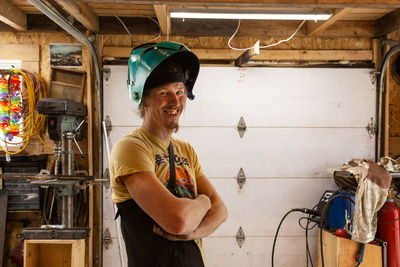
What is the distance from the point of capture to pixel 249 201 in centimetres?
397

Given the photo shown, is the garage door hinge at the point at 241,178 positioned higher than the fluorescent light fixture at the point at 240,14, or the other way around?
the fluorescent light fixture at the point at 240,14

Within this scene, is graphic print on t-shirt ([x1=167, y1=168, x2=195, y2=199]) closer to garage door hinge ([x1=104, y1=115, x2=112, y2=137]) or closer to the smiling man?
the smiling man

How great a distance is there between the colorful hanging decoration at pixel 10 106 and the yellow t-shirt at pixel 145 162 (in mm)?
2789

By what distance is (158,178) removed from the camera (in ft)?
4.67

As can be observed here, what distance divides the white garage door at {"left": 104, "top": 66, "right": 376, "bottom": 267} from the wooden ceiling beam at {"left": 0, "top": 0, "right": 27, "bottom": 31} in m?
1.17

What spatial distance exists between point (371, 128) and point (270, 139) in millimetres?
1234

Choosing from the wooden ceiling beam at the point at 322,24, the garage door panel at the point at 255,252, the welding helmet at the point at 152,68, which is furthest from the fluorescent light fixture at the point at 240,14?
the garage door panel at the point at 255,252

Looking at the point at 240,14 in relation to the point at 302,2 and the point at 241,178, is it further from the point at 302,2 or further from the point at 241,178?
the point at 241,178

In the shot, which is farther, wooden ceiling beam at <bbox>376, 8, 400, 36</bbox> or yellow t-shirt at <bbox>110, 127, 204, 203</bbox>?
wooden ceiling beam at <bbox>376, 8, 400, 36</bbox>

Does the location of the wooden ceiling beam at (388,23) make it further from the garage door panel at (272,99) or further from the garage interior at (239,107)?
the garage door panel at (272,99)

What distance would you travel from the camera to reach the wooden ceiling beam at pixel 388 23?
12.1 ft

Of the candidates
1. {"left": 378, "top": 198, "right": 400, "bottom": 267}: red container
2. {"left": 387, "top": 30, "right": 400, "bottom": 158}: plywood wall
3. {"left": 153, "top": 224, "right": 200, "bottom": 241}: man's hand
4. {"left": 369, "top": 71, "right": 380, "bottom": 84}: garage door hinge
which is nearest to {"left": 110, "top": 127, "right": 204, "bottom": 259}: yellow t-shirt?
{"left": 153, "top": 224, "right": 200, "bottom": 241}: man's hand

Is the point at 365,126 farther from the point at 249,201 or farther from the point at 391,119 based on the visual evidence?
the point at 249,201

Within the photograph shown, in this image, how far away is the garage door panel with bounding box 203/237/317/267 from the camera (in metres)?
3.92
